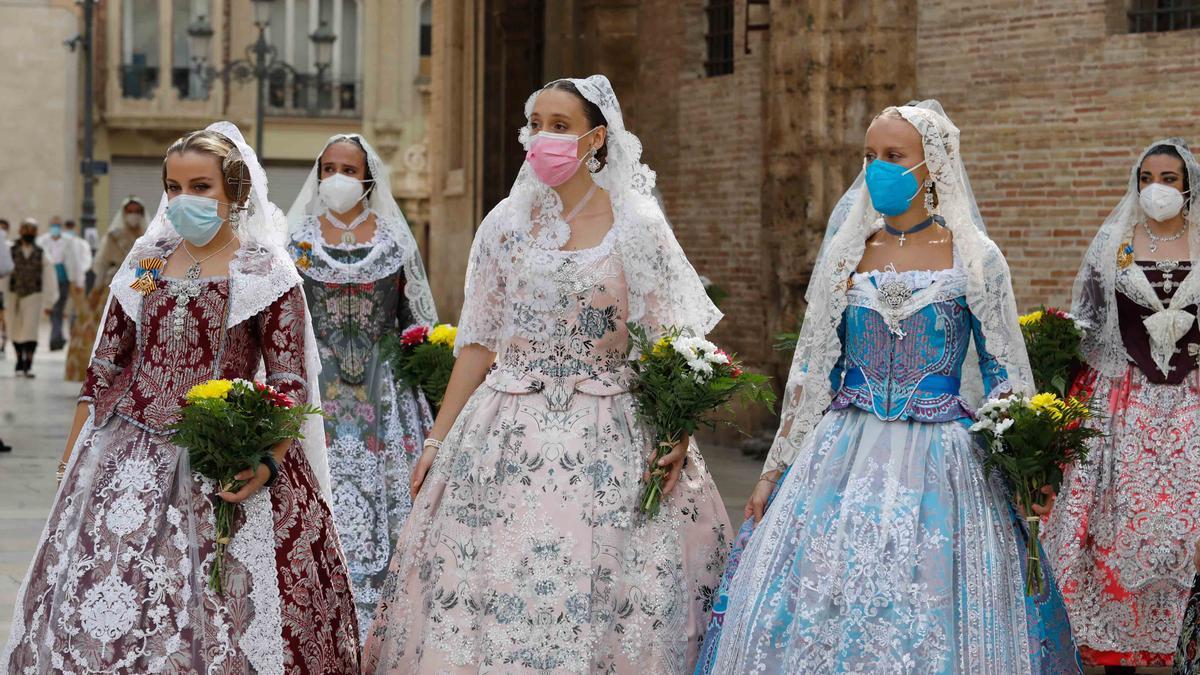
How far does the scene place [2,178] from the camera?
41.9 metres

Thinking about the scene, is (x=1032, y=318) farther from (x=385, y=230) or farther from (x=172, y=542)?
(x=172, y=542)

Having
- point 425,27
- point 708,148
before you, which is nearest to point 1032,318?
point 708,148

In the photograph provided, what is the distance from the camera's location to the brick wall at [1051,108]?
480 inches

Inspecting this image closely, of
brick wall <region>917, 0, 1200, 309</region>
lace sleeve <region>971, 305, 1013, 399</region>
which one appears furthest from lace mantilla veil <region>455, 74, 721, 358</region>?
brick wall <region>917, 0, 1200, 309</region>

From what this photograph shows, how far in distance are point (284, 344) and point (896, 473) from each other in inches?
77.9

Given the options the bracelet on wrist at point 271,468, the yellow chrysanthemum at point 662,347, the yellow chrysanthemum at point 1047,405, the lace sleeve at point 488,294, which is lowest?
the bracelet on wrist at point 271,468

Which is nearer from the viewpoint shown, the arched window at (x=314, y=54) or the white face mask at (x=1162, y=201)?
the white face mask at (x=1162, y=201)

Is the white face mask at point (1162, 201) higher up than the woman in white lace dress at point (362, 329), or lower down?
higher up

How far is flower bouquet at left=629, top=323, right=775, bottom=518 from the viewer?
6.07 metres

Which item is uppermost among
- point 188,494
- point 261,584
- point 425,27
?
point 425,27

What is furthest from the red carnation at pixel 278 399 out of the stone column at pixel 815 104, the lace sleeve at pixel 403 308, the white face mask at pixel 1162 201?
the stone column at pixel 815 104

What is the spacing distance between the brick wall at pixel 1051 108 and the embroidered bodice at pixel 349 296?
5.62 metres

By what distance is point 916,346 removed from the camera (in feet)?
19.8

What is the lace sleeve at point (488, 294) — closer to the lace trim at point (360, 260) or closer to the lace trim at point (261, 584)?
the lace trim at point (261, 584)
